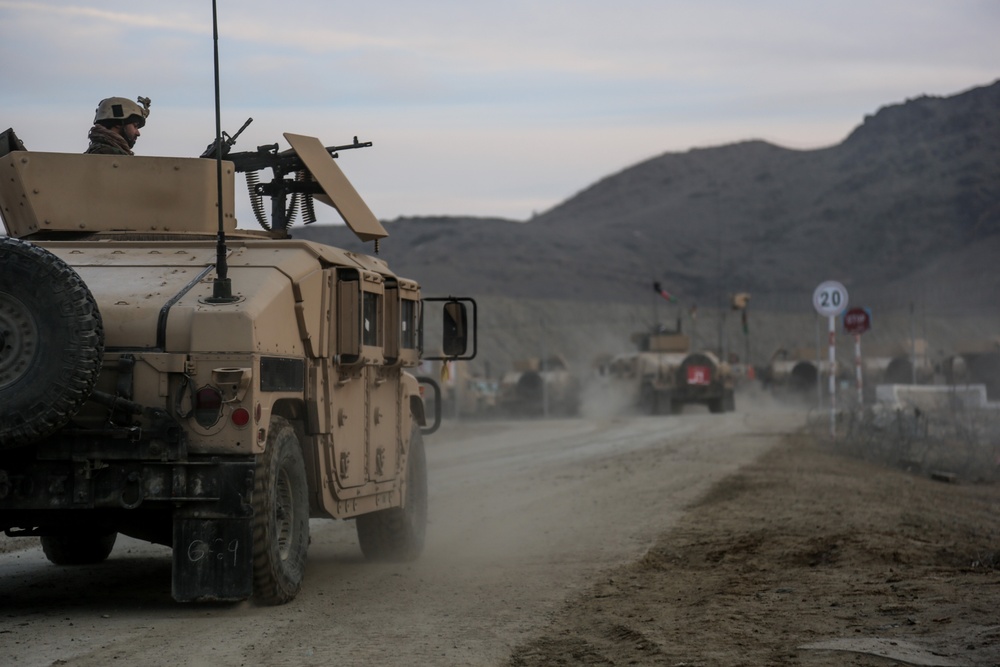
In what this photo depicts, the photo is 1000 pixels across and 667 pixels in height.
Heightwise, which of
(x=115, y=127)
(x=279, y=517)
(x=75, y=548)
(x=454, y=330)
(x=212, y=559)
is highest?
(x=115, y=127)

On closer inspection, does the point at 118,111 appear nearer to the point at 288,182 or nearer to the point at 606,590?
the point at 288,182

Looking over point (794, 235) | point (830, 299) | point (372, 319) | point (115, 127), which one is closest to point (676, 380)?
point (830, 299)

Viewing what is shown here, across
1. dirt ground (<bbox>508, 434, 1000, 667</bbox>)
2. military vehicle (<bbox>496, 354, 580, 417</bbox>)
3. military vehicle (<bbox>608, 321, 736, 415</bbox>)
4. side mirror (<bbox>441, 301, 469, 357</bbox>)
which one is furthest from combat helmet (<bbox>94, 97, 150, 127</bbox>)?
military vehicle (<bbox>496, 354, 580, 417</bbox>)

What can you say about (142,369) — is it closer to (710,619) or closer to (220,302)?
(220,302)

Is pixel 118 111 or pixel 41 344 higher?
pixel 118 111

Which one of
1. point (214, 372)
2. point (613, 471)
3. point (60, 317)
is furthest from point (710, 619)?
point (613, 471)

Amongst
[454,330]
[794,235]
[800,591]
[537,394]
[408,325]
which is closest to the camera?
[800,591]

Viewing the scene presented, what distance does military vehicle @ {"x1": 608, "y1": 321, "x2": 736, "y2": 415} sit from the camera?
44.8 m

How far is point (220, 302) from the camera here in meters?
8.79

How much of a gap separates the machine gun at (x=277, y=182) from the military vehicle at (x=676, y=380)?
3346 centimetres

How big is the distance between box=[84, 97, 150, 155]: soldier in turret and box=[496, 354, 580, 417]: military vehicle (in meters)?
37.3

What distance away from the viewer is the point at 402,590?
33.4 feet

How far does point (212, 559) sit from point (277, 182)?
168 inches

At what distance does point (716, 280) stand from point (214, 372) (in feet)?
376
